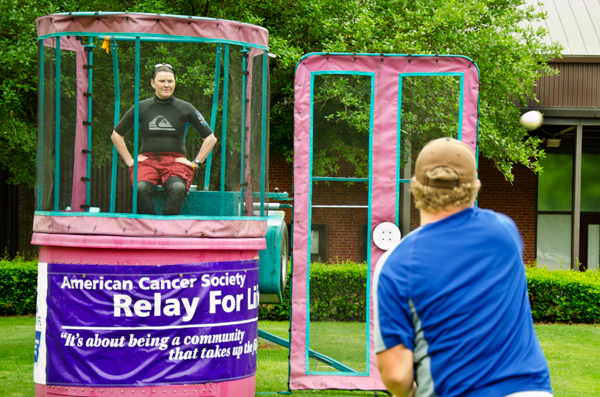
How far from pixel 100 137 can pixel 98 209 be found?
58 centimetres

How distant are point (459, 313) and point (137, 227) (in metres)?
3.25

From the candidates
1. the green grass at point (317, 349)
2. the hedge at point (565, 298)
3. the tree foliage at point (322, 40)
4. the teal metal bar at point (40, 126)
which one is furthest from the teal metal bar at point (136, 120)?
the hedge at point (565, 298)

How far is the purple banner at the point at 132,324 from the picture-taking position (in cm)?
460

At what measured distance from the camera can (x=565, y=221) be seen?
55.0 ft

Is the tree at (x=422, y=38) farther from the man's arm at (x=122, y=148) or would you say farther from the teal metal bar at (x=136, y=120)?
the man's arm at (x=122, y=148)

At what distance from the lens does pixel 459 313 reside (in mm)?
1965

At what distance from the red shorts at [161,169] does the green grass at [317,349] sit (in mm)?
2027

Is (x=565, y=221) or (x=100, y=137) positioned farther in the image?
(x=565, y=221)

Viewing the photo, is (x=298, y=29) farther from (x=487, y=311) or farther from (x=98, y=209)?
(x=487, y=311)

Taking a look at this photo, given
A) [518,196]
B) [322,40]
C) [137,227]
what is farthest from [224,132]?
[518,196]

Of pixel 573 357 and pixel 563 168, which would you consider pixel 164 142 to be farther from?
pixel 563 168

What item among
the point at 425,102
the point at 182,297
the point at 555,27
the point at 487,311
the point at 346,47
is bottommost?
the point at 182,297

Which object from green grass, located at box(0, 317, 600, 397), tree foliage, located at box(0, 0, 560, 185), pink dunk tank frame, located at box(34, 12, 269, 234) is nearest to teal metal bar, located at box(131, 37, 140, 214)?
pink dunk tank frame, located at box(34, 12, 269, 234)

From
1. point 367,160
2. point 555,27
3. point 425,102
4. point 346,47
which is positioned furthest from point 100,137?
point 555,27
